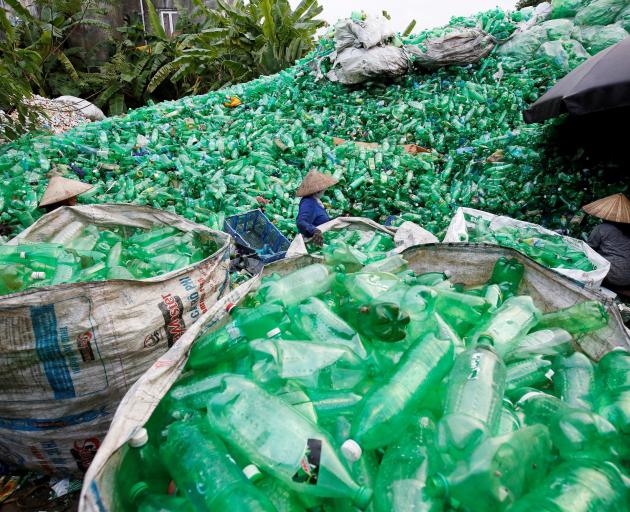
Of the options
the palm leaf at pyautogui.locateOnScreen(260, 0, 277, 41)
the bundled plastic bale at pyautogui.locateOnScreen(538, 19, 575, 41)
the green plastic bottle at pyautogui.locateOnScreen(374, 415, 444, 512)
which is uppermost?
the palm leaf at pyautogui.locateOnScreen(260, 0, 277, 41)

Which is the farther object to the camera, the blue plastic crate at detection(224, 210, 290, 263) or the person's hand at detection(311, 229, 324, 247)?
the blue plastic crate at detection(224, 210, 290, 263)

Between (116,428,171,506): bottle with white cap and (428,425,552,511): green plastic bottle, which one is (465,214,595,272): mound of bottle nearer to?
(428,425,552,511): green plastic bottle

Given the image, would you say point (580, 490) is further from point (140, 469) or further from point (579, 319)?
point (140, 469)

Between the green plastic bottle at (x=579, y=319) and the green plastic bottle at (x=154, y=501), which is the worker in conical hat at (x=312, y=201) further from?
the green plastic bottle at (x=154, y=501)

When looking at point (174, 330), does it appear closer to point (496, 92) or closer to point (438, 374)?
point (438, 374)

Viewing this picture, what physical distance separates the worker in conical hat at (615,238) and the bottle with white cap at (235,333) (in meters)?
3.25

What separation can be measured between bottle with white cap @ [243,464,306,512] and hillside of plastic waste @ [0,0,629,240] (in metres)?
3.69

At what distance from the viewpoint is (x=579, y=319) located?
2004mm

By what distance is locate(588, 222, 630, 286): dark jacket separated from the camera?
3686 millimetres

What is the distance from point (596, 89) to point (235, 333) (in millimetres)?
4305

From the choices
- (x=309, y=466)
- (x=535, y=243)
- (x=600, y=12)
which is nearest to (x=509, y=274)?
(x=535, y=243)

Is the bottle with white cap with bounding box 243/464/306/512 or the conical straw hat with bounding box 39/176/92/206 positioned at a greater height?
the conical straw hat with bounding box 39/176/92/206

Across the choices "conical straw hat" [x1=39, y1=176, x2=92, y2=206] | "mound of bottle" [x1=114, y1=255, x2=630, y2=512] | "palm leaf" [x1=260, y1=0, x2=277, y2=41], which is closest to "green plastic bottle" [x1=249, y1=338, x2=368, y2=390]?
"mound of bottle" [x1=114, y1=255, x2=630, y2=512]

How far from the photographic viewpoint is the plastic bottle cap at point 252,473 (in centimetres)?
117
